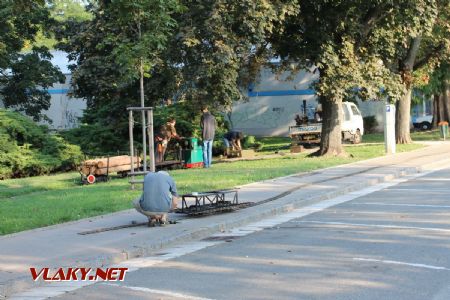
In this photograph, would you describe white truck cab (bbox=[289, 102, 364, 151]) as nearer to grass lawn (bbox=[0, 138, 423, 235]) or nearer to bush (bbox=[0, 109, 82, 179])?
grass lawn (bbox=[0, 138, 423, 235])

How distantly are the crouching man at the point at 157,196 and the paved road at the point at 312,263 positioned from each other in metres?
1.07

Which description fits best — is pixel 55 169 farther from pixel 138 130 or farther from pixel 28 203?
pixel 28 203

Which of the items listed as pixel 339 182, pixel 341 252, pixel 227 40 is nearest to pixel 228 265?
pixel 341 252

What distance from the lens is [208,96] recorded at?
23.7 meters

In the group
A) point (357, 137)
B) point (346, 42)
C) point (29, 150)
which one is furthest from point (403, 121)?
point (29, 150)

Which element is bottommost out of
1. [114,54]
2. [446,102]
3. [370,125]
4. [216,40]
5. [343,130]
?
[343,130]

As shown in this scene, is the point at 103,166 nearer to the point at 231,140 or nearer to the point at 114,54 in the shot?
the point at 114,54

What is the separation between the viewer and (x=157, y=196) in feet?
36.5

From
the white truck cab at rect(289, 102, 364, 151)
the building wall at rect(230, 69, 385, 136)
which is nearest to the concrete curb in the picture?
the white truck cab at rect(289, 102, 364, 151)

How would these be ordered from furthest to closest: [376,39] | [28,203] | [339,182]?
1. [376,39]
2. [339,182]
3. [28,203]

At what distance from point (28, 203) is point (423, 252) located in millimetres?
9050

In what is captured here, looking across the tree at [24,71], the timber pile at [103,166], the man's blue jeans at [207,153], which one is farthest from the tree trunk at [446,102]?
the timber pile at [103,166]

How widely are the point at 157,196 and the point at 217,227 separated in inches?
46.3

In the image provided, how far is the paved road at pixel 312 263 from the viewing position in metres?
7.04
